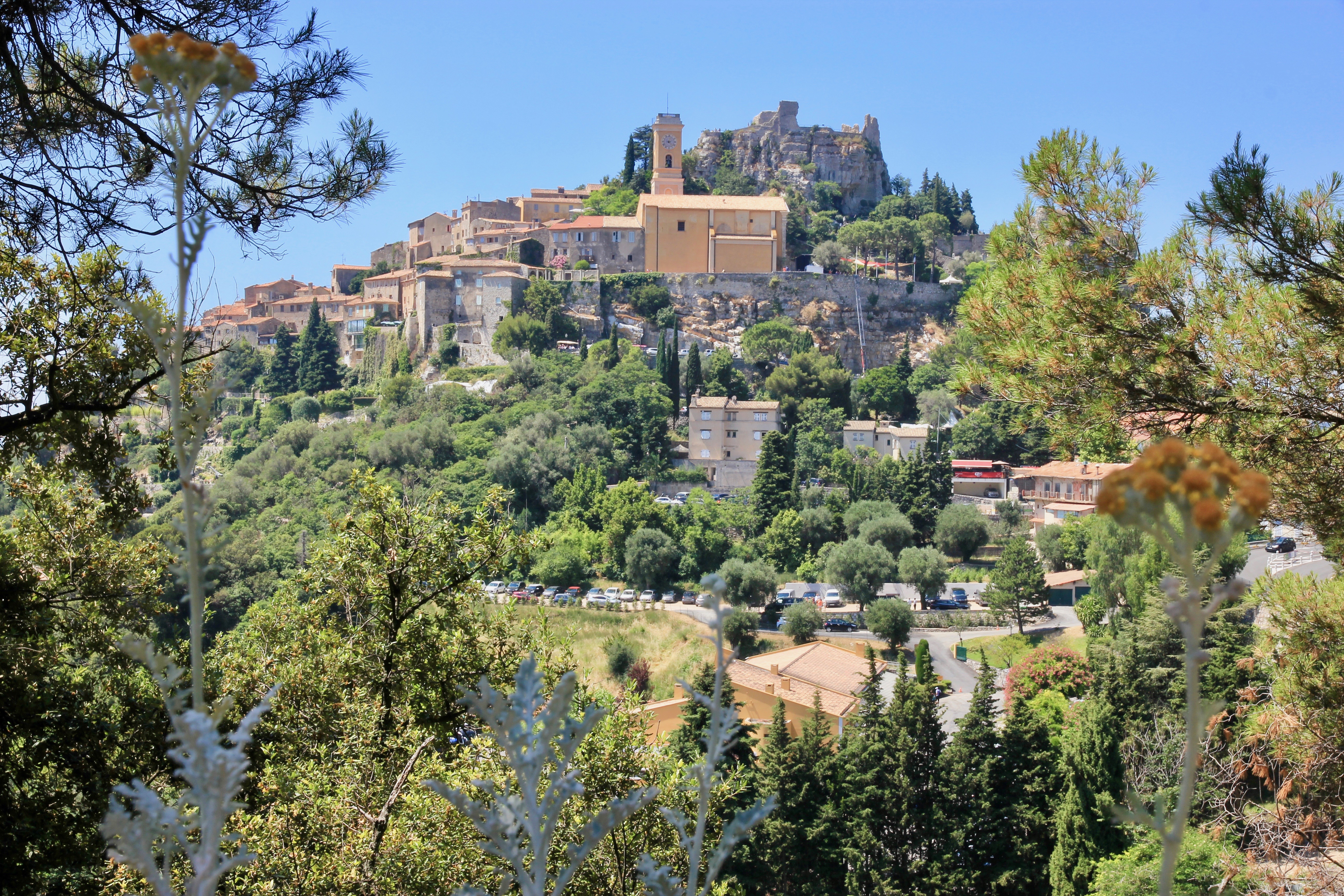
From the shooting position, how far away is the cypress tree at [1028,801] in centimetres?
1555

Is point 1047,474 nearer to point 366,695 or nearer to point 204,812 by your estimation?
point 366,695

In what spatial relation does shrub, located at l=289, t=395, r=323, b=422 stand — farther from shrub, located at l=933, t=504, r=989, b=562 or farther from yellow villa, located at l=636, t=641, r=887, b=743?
yellow villa, located at l=636, t=641, r=887, b=743

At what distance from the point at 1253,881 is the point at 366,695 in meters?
5.01

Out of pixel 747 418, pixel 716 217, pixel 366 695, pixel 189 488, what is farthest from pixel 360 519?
pixel 716 217

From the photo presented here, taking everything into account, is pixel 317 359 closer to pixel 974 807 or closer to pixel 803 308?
pixel 803 308

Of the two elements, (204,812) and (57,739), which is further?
(57,739)

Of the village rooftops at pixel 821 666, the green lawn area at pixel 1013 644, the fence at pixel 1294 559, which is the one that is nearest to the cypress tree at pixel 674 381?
the green lawn area at pixel 1013 644

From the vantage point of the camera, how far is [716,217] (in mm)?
53781

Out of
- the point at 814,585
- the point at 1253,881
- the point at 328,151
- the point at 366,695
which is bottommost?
the point at 814,585

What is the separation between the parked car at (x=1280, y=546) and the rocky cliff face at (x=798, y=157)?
43.1 metres

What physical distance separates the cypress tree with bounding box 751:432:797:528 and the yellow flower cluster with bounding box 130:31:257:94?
33426 millimetres

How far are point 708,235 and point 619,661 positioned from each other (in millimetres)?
30632

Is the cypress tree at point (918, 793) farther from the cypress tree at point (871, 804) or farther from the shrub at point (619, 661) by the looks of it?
the shrub at point (619, 661)

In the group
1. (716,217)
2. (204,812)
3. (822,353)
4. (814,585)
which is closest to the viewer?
(204,812)
